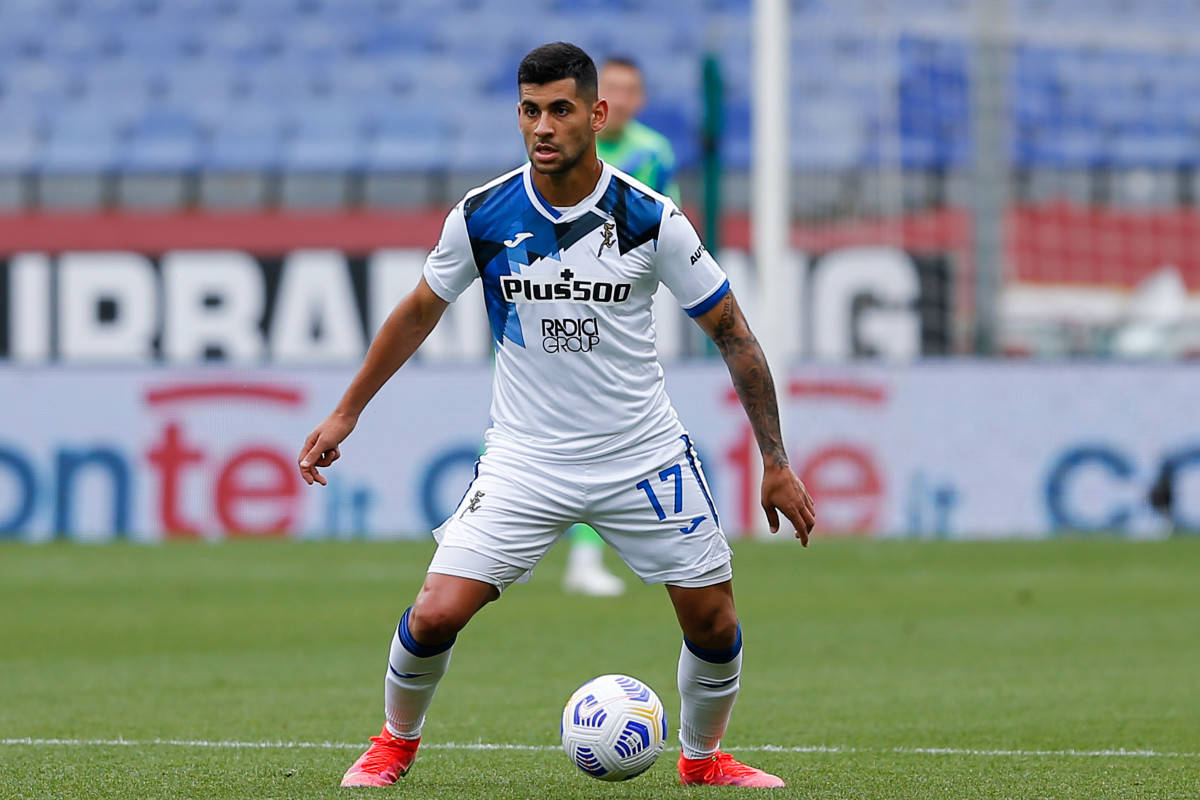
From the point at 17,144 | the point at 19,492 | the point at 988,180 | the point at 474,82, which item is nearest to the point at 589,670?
the point at 19,492

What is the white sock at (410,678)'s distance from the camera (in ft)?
16.1

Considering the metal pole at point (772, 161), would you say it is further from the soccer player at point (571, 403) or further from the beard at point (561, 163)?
the beard at point (561, 163)

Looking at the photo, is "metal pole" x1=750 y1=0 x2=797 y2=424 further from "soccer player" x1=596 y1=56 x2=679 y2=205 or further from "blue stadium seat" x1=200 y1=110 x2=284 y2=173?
"blue stadium seat" x1=200 y1=110 x2=284 y2=173

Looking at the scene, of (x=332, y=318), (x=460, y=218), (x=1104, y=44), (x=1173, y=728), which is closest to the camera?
(x=460, y=218)

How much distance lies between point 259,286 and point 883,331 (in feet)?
20.2

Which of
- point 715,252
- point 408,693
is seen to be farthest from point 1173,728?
point 715,252

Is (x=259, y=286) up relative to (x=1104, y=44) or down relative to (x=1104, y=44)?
down

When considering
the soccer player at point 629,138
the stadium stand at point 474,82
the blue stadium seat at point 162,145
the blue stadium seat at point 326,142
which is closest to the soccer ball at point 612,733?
the soccer player at point 629,138

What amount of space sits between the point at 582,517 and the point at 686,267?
2.32 ft

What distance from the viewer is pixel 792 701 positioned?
6996 millimetres

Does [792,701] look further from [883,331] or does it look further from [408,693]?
[883,331]

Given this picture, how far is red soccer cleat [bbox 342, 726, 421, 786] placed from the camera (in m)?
4.92

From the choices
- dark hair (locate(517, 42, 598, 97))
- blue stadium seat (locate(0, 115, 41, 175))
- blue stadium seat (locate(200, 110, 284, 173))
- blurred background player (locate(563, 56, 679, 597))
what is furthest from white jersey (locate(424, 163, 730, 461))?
blue stadium seat (locate(0, 115, 41, 175))

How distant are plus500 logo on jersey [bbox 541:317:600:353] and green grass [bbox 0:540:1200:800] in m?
1.16
